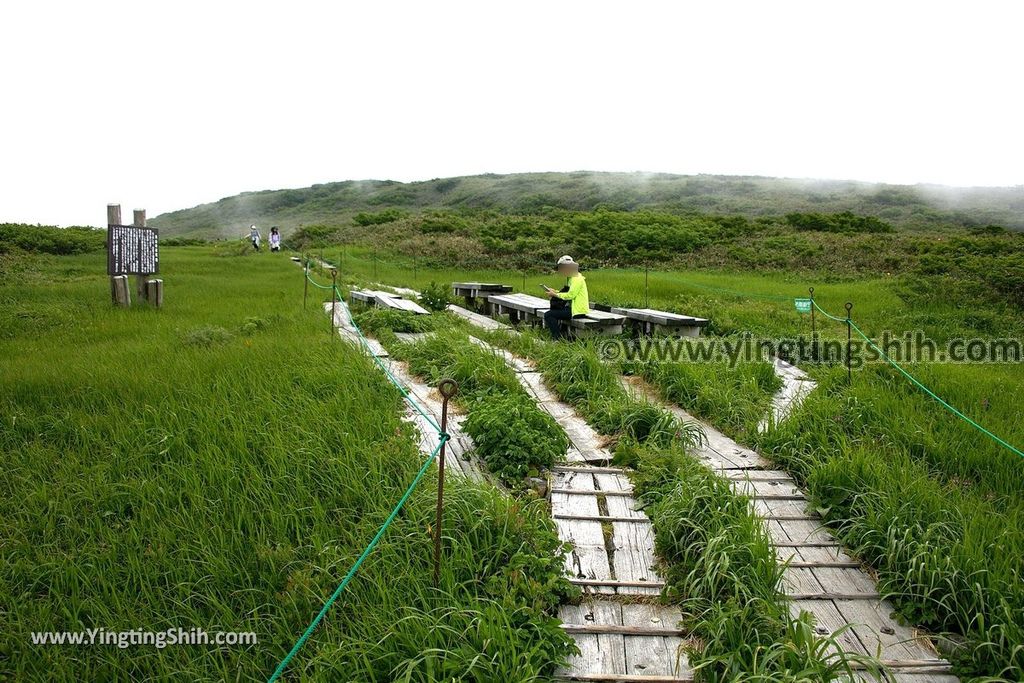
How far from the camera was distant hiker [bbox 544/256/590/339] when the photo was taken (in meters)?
8.77

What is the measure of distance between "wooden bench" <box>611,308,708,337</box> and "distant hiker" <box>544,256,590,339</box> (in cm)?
98

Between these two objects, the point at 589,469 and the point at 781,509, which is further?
the point at 589,469

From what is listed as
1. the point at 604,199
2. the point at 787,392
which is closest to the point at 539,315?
the point at 787,392

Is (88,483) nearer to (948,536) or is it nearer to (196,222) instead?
(948,536)

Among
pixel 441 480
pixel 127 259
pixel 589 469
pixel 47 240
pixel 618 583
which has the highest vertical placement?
pixel 47 240

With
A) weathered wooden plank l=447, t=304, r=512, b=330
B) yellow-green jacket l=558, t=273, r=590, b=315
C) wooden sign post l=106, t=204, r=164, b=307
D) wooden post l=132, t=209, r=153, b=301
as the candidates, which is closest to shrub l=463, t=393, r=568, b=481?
yellow-green jacket l=558, t=273, r=590, b=315

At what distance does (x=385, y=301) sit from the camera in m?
11.1

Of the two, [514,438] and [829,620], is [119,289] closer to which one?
[514,438]

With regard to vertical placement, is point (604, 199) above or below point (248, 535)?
above

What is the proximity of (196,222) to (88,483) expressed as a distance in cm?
7198

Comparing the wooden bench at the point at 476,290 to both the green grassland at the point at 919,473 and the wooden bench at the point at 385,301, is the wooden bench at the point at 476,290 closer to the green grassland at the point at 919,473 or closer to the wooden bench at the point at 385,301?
the wooden bench at the point at 385,301

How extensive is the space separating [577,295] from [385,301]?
3885mm

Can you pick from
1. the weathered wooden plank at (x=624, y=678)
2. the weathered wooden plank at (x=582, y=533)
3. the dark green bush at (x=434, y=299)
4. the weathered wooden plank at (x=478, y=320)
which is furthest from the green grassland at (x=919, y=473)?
the dark green bush at (x=434, y=299)

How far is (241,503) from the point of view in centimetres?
371
